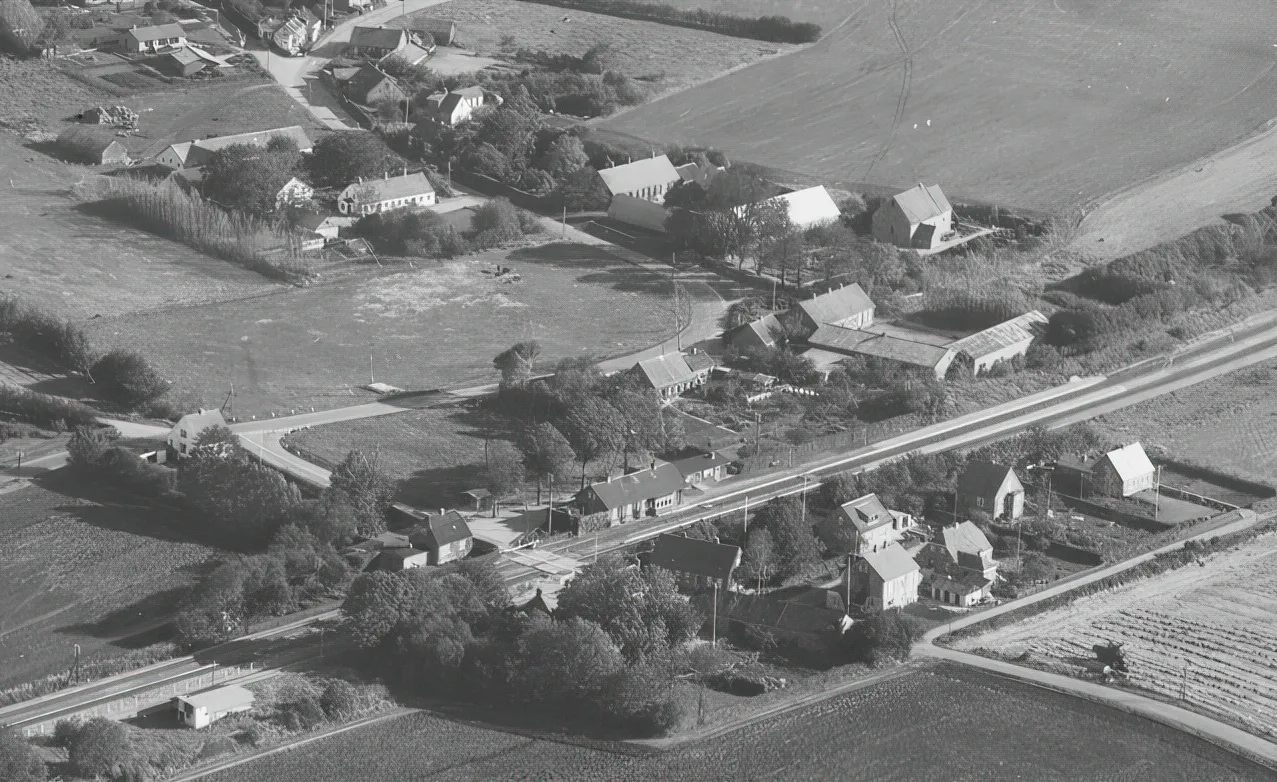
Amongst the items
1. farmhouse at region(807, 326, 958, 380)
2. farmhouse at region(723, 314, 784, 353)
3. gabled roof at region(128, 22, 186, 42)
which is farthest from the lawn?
gabled roof at region(128, 22, 186, 42)

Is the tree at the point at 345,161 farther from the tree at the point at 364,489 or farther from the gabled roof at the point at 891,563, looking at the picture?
the gabled roof at the point at 891,563

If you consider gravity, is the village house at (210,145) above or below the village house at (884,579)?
above

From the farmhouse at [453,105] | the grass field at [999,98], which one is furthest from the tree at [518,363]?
the farmhouse at [453,105]

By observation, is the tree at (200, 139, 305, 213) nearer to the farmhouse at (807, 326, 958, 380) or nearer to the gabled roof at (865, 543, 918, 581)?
the farmhouse at (807, 326, 958, 380)

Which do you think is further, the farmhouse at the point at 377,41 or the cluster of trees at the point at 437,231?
the farmhouse at the point at 377,41

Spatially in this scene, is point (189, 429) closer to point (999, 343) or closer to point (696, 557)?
point (696, 557)

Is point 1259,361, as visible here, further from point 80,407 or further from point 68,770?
point 68,770

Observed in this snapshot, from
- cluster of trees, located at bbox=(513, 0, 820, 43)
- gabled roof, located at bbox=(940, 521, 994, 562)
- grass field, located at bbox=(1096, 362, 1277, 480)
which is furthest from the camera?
cluster of trees, located at bbox=(513, 0, 820, 43)

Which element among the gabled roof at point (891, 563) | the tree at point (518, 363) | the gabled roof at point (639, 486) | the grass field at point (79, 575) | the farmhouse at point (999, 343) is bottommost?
the grass field at point (79, 575)
